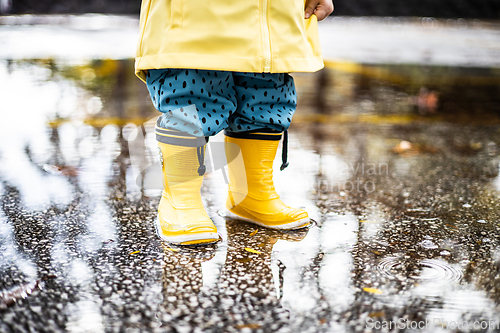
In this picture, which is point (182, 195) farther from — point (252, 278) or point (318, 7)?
point (318, 7)

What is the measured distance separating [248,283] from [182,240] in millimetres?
343

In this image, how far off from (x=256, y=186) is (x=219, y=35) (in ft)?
1.95

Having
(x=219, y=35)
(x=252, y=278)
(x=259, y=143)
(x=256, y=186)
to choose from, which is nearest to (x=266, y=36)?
(x=219, y=35)

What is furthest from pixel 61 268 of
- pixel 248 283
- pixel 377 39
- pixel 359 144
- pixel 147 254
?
pixel 377 39

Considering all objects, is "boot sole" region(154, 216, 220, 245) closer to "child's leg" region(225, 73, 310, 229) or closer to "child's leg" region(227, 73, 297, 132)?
"child's leg" region(225, 73, 310, 229)

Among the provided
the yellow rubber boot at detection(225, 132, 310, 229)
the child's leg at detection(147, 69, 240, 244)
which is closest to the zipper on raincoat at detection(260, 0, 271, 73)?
the child's leg at detection(147, 69, 240, 244)

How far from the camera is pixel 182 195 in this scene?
69.4 inches

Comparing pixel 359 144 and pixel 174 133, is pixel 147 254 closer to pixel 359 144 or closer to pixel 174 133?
pixel 174 133

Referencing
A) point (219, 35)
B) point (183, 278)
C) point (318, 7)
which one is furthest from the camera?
point (318, 7)

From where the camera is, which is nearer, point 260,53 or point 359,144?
point 260,53

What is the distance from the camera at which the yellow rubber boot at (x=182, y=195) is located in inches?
65.4

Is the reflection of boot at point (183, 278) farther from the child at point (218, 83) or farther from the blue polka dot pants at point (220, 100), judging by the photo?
the blue polka dot pants at point (220, 100)

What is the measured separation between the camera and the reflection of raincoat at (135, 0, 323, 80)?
160 centimetres

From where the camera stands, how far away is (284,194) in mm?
2232
